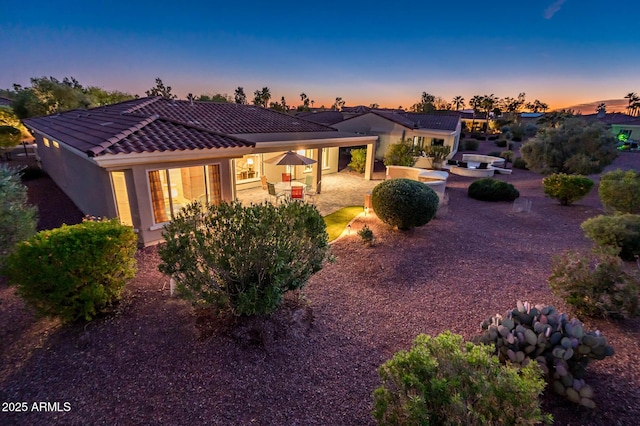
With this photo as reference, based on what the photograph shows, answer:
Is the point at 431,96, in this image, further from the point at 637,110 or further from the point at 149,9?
the point at 149,9

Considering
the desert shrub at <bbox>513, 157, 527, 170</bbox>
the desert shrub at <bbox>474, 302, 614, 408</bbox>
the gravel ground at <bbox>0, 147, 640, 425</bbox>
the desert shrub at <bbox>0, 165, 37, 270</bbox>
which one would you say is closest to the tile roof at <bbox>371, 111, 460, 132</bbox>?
the desert shrub at <bbox>513, 157, 527, 170</bbox>

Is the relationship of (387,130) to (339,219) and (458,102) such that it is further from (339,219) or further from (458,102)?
(458,102)

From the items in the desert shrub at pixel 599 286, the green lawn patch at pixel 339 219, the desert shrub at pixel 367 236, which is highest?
the desert shrub at pixel 599 286

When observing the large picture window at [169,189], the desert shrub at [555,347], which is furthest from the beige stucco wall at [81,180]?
the desert shrub at [555,347]

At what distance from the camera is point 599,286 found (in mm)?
5461

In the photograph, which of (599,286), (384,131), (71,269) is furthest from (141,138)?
(384,131)

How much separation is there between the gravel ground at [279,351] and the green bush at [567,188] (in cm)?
888

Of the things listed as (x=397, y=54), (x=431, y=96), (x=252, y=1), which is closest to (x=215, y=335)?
(x=252, y=1)

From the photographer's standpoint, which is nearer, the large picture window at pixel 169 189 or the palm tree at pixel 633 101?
the large picture window at pixel 169 189

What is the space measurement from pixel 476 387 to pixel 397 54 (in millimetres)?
35186

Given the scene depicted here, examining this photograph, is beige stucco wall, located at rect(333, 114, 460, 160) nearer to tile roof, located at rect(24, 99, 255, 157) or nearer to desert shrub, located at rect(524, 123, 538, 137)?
tile roof, located at rect(24, 99, 255, 157)

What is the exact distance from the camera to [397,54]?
31422mm

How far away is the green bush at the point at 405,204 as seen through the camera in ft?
33.4

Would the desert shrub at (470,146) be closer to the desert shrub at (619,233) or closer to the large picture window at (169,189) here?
the desert shrub at (619,233)
